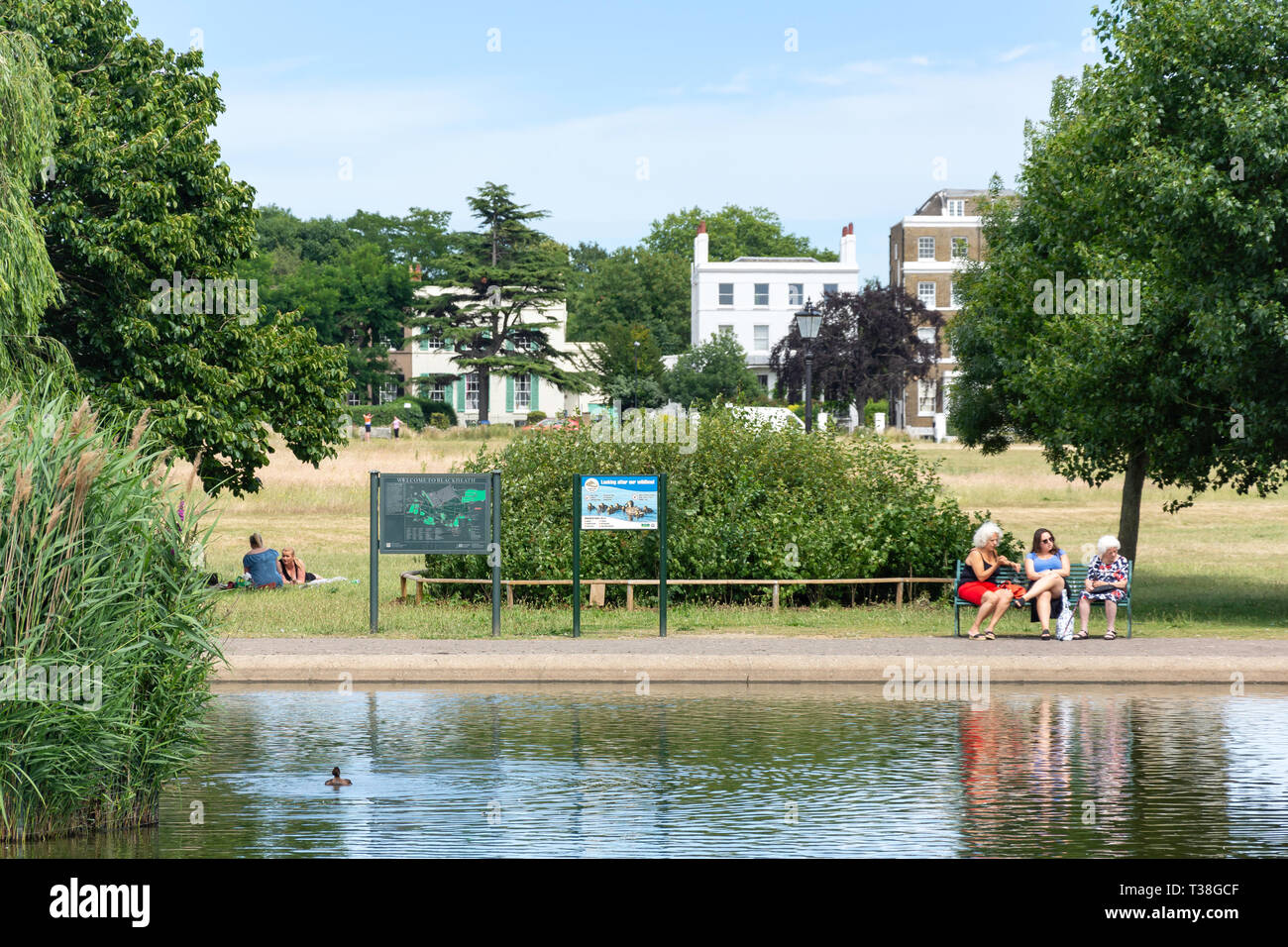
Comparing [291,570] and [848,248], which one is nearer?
[291,570]

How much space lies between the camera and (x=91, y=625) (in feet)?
27.3

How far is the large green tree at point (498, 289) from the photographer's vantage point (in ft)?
272

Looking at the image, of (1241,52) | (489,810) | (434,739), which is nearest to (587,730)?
(434,739)

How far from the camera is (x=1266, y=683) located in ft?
48.9

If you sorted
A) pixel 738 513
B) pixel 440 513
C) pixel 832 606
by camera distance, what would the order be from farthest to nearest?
pixel 738 513
pixel 832 606
pixel 440 513

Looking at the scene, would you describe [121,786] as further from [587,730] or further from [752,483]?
[752,483]

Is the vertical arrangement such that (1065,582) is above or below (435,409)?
below

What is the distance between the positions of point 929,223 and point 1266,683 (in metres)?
89.6

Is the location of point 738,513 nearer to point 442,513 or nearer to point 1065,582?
point 1065,582

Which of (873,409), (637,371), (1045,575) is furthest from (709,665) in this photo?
(637,371)

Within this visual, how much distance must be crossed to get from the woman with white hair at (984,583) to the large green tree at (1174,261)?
13.9 ft

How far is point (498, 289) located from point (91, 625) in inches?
3041

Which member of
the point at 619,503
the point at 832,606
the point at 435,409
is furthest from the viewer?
the point at 435,409

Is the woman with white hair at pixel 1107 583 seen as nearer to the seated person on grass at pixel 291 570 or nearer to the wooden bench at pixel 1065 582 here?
the wooden bench at pixel 1065 582
